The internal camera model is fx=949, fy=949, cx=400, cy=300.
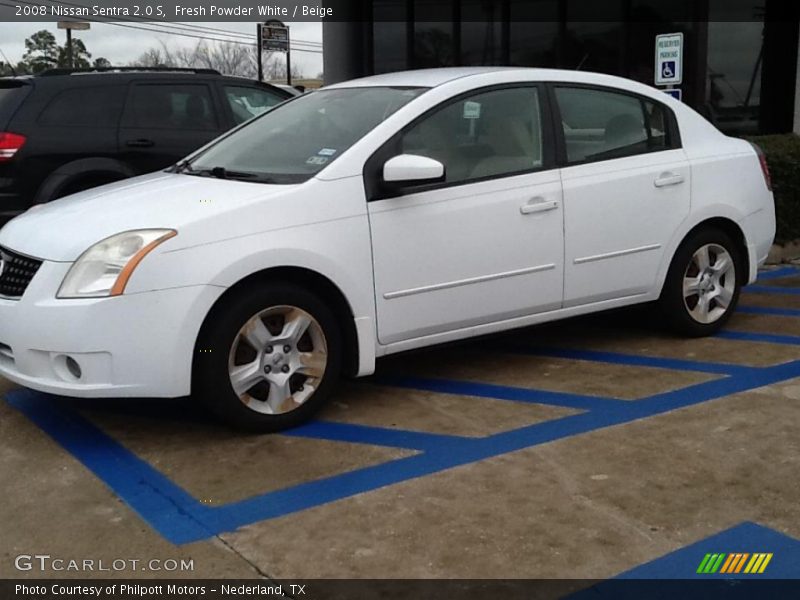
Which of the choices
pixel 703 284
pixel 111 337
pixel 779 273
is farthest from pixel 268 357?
pixel 779 273

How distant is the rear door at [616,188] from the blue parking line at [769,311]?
4.99ft

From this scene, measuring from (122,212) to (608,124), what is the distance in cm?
276

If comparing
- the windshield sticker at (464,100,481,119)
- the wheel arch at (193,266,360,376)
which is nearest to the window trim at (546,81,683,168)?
the windshield sticker at (464,100,481,119)

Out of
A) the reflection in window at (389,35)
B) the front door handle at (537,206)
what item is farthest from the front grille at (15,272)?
the reflection in window at (389,35)

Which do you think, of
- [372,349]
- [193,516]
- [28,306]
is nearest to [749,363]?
[372,349]

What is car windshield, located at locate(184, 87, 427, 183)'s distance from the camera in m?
4.62

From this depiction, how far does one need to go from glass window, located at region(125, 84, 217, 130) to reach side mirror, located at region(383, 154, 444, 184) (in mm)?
4241

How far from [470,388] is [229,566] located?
7.02 feet

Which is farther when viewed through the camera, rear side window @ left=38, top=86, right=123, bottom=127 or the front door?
rear side window @ left=38, top=86, right=123, bottom=127

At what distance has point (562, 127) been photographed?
515cm

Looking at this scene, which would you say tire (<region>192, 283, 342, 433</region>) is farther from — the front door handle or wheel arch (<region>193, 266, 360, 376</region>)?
the front door handle

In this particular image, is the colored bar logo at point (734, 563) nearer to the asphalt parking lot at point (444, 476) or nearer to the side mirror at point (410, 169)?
the asphalt parking lot at point (444, 476)

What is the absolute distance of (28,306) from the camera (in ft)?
13.2

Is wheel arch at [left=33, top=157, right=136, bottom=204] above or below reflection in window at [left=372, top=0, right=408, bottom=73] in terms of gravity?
below
